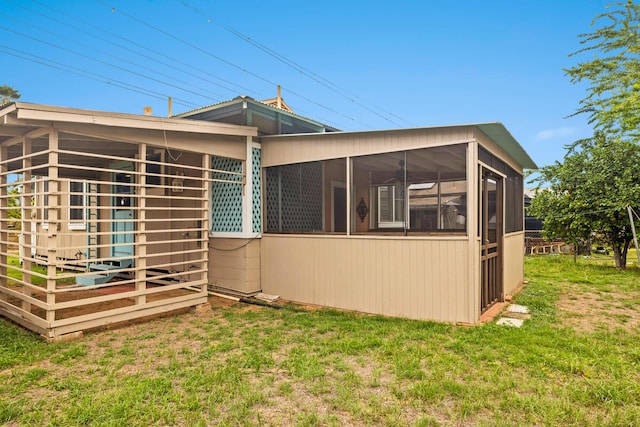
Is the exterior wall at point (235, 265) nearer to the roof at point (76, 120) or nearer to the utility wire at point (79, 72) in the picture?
the roof at point (76, 120)

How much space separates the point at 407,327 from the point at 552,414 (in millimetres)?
2151

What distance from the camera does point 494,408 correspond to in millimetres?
2715

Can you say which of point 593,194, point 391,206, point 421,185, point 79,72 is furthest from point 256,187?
point 79,72

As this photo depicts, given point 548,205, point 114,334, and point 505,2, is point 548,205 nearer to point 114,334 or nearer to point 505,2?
point 505,2

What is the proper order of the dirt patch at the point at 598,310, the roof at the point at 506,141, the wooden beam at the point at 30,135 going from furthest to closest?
the dirt patch at the point at 598,310, the roof at the point at 506,141, the wooden beam at the point at 30,135

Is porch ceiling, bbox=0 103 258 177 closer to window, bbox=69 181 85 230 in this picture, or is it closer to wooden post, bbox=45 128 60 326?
wooden post, bbox=45 128 60 326

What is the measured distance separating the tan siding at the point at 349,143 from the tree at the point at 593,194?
7.80 m

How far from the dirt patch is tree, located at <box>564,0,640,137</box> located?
2858 millimetres

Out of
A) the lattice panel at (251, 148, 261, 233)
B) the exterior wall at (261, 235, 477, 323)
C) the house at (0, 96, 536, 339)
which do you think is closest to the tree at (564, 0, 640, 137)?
the house at (0, 96, 536, 339)

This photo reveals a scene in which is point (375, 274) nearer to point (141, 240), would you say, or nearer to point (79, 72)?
point (141, 240)

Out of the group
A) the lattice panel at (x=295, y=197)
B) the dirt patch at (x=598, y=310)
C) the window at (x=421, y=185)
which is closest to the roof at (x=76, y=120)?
the lattice panel at (x=295, y=197)

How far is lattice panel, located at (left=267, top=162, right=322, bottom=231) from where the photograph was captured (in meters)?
6.21

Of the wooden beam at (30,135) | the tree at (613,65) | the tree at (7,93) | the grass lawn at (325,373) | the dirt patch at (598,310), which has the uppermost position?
the tree at (7,93)

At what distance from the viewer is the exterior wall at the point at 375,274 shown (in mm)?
4867
